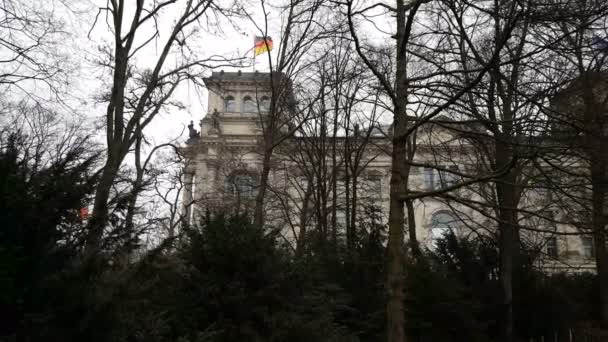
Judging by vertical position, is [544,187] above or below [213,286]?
above

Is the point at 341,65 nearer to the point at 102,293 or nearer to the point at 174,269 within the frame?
the point at 174,269

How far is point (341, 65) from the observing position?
16531 millimetres

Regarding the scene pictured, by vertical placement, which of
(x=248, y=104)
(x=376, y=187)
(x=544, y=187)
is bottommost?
(x=544, y=187)

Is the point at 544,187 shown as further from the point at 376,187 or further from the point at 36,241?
the point at 376,187

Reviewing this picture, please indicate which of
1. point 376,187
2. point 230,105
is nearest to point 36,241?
point 376,187

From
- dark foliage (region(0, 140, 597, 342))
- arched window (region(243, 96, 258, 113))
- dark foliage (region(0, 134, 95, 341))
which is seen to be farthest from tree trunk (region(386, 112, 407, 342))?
arched window (region(243, 96, 258, 113))

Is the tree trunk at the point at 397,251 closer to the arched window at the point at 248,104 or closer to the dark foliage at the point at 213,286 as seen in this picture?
the dark foliage at the point at 213,286

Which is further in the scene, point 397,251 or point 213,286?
point 213,286

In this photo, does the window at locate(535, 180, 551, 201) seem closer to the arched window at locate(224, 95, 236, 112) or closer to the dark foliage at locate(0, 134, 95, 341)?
the dark foliage at locate(0, 134, 95, 341)

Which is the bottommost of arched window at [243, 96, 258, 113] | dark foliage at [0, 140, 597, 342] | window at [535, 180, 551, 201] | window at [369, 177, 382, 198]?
dark foliage at [0, 140, 597, 342]

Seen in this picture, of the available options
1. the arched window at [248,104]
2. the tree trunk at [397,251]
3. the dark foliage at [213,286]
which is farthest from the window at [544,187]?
the arched window at [248,104]

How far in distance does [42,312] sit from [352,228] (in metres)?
11.2

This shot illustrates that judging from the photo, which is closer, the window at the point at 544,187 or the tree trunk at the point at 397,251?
the window at the point at 544,187

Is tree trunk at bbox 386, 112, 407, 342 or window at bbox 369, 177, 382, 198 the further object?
window at bbox 369, 177, 382, 198
